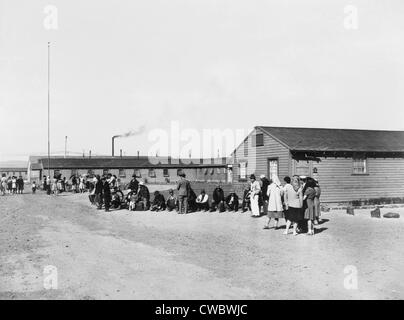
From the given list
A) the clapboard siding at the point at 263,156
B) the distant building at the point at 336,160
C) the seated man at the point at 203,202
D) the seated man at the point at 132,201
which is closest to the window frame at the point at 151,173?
the clapboard siding at the point at 263,156

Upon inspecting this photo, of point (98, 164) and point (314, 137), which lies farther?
point (98, 164)

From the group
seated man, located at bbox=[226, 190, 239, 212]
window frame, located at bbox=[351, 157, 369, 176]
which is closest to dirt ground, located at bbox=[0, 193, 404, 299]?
seated man, located at bbox=[226, 190, 239, 212]

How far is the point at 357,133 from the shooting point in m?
26.8

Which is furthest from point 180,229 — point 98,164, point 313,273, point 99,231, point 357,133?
point 98,164

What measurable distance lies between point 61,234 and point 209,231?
4265 mm

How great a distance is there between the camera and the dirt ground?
275 inches

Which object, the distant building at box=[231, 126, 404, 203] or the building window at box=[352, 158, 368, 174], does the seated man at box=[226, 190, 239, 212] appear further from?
the building window at box=[352, 158, 368, 174]

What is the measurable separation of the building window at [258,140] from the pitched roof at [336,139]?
447 mm

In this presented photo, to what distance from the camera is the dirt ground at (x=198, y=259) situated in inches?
275

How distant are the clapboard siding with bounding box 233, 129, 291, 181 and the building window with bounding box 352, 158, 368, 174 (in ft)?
11.9

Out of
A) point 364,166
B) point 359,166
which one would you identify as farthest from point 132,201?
point 364,166

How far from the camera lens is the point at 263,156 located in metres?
24.7
